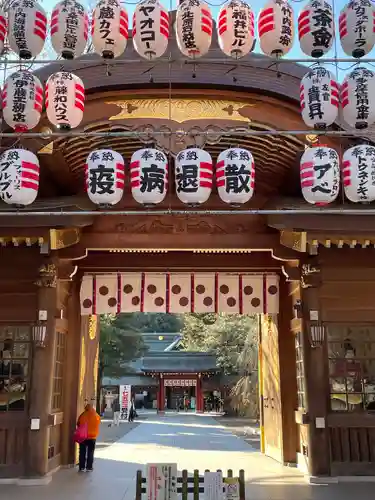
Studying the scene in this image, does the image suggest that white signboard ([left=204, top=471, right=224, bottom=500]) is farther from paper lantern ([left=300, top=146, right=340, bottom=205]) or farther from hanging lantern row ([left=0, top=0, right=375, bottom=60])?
hanging lantern row ([left=0, top=0, right=375, bottom=60])

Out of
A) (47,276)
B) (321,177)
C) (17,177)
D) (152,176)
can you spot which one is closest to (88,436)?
(47,276)

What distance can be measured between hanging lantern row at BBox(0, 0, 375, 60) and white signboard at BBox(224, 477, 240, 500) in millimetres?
5467

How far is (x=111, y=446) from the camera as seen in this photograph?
1484 cm

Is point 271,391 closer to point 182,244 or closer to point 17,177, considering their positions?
point 182,244

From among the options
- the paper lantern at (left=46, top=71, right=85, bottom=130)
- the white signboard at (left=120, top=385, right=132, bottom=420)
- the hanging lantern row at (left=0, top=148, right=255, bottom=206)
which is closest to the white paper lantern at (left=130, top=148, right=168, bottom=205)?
the hanging lantern row at (left=0, top=148, right=255, bottom=206)

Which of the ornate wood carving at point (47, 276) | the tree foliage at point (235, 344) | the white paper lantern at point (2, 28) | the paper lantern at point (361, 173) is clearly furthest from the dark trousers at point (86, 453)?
the tree foliage at point (235, 344)

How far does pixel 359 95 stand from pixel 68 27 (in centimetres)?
398

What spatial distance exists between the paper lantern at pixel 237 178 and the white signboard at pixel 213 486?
3.42 m

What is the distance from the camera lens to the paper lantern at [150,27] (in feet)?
22.6

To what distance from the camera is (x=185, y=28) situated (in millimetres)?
6930

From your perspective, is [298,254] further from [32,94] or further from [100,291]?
[32,94]

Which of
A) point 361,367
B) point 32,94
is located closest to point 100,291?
point 32,94

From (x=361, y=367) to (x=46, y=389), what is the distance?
546 cm

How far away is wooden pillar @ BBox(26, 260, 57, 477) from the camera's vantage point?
8305mm
